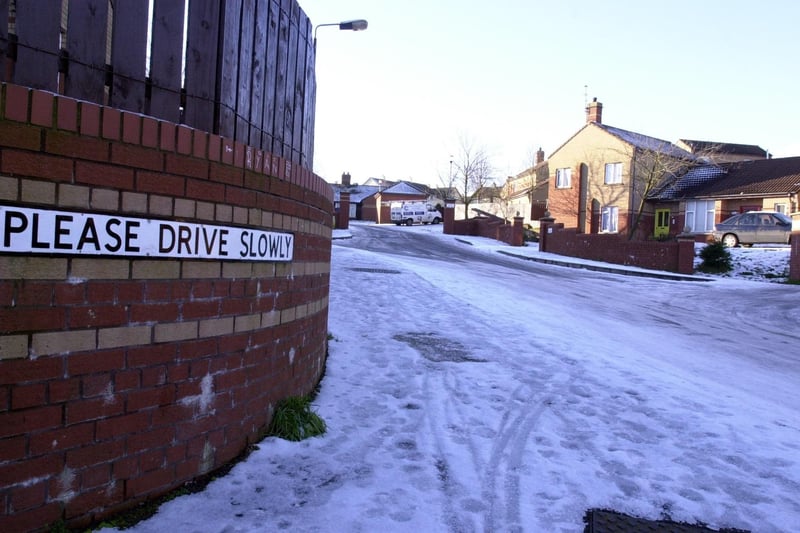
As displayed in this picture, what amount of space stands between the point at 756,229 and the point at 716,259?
5439 millimetres

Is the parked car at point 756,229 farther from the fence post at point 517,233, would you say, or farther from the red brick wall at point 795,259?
the fence post at point 517,233

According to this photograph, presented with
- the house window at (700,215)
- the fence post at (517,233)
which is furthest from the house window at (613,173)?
the fence post at (517,233)

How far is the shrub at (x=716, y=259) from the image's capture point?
2155cm

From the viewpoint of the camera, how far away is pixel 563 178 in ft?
134

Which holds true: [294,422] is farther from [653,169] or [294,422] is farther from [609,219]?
[609,219]

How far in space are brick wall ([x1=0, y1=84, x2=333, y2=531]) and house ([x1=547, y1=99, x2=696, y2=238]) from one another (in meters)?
33.4

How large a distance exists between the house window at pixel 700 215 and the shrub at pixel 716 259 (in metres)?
13.0

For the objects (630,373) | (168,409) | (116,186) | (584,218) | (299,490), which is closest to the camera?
(116,186)

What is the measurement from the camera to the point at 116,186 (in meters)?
2.66

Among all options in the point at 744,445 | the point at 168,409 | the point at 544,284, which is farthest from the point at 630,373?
the point at 544,284

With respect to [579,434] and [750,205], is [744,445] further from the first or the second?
[750,205]

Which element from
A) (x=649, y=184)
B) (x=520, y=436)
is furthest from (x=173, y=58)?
(x=649, y=184)

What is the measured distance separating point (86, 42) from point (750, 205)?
36.2 meters

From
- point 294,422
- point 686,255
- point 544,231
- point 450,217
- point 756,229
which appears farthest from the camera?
point 450,217
